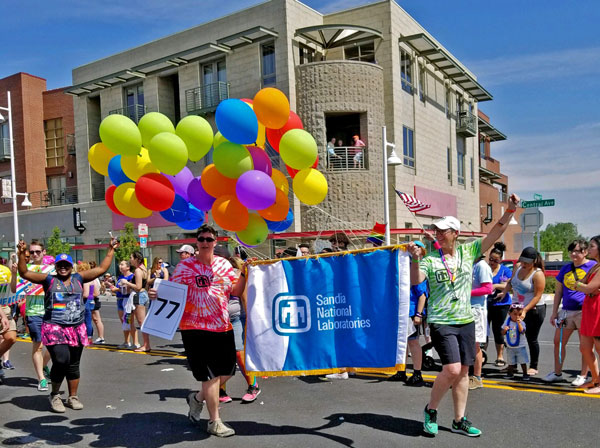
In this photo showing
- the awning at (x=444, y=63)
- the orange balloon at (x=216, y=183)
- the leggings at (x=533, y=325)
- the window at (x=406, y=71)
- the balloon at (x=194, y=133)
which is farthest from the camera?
the window at (x=406, y=71)

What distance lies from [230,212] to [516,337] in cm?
410

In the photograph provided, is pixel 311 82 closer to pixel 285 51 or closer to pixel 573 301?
pixel 285 51

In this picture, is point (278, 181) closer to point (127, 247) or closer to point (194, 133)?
point (194, 133)

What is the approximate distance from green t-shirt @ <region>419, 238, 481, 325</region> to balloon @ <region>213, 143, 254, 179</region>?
3281 millimetres

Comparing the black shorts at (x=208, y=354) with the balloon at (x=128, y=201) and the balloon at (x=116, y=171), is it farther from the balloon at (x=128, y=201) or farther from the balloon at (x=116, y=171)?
the balloon at (x=116, y=171)

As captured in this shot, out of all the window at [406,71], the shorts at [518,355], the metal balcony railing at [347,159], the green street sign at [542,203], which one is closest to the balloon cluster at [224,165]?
the shorts at [518,355]

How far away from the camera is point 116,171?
840 cm

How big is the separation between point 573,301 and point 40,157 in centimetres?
3728

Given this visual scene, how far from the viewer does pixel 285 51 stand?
23969 millimetres

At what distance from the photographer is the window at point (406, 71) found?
27062 mm

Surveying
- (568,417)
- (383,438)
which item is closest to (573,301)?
(568,417)

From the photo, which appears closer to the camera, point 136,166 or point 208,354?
point 208,354

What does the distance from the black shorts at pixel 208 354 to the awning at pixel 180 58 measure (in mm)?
20838

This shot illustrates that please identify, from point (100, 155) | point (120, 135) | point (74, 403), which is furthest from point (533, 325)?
point (100, 155)
